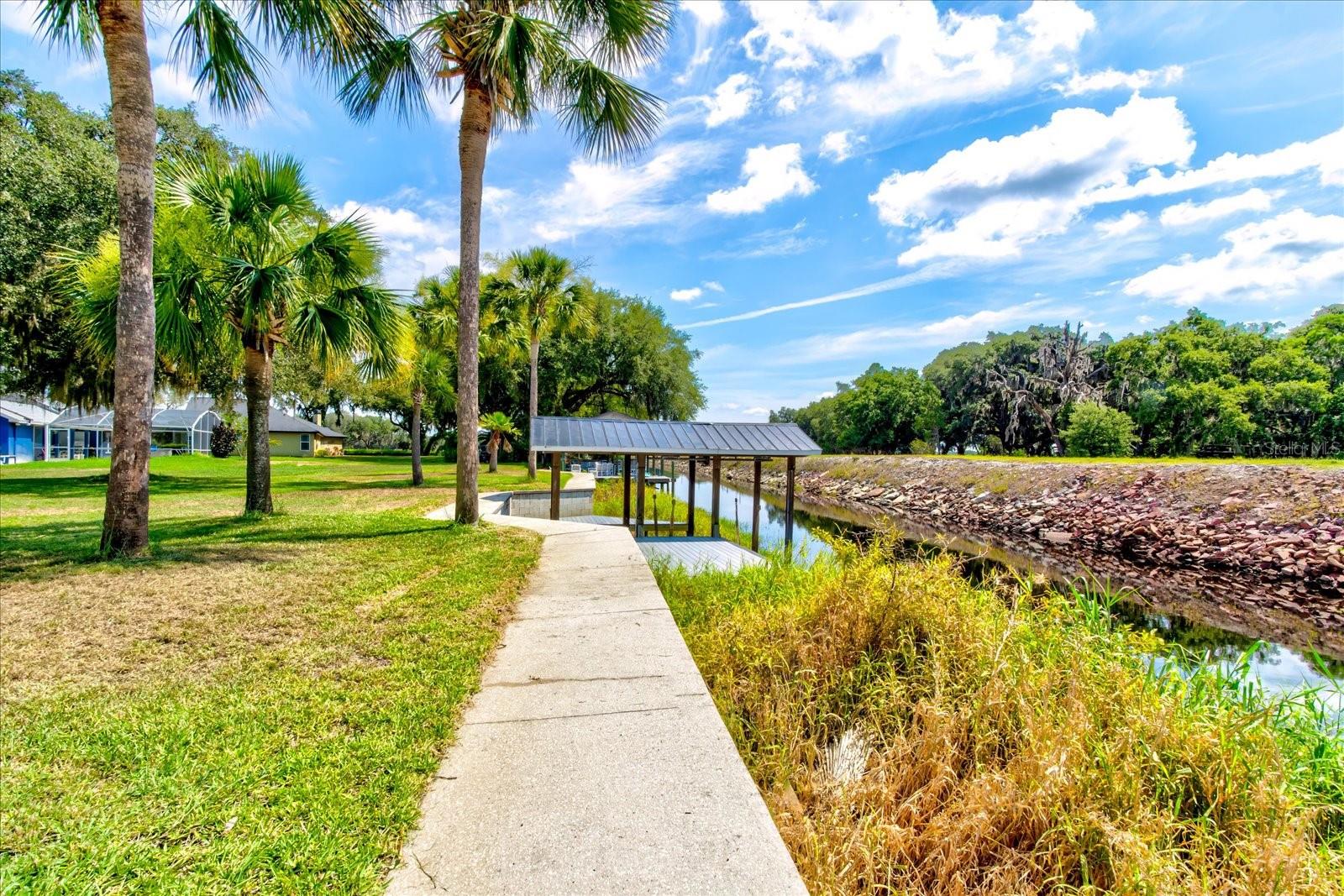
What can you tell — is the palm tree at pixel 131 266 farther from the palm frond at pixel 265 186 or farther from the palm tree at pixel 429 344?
the palm tree at pixel 429 344

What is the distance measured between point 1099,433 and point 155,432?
56755mm

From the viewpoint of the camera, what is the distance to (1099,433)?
2861 cm

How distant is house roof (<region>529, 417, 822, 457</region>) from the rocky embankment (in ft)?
24.8

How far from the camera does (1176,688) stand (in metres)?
3.29

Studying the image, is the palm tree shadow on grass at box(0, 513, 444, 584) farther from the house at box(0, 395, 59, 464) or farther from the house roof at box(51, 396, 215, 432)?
the house at box(0, 395, 59, 464)

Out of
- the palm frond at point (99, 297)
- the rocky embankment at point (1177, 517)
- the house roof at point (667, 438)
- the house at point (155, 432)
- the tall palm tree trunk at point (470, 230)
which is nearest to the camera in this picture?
the palm frond at point (99, 297)

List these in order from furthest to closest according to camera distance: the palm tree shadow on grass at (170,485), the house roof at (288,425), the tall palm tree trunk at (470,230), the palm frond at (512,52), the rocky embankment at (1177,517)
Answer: the house roof at (288,425) < the palm tree shadow on grass at (170,485) < the rocky embankment at (1177,517) < the tall palm tree trunk at (470,230) < the palm frond at (512,52)

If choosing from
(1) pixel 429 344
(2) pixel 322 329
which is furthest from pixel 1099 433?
(2) pixel 322 329

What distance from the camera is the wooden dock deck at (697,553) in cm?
823

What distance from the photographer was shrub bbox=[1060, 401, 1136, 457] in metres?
28.4

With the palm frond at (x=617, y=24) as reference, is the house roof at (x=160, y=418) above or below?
below

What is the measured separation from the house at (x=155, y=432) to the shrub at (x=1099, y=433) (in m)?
44.5

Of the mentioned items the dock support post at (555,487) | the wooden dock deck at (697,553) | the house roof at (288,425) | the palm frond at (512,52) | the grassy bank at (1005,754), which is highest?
the palm frond at (512,52)

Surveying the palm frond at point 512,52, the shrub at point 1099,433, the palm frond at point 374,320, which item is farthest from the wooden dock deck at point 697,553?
the shrub at point 1099,433
